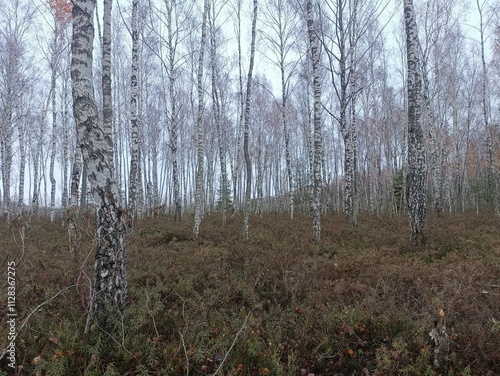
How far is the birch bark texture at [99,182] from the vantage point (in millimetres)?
3756

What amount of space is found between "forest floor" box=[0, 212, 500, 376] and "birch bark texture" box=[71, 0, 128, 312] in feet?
0.83

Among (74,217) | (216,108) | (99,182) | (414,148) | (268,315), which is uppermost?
(216,108)

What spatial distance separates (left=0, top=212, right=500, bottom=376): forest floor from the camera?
326 centimetres

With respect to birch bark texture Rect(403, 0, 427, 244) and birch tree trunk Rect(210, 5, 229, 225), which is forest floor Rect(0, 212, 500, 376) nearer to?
birch bark texture Rect(403, 0, 427, 244)

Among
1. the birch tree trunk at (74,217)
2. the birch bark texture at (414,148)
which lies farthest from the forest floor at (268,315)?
the birch bark texture at (414,148)

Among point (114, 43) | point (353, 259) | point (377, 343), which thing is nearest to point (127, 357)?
point (377, 343)

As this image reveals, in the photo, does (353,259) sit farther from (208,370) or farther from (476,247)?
(208,370)

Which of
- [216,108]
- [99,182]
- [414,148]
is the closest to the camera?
[99,182]

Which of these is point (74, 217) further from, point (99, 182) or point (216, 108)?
point (216, 108)

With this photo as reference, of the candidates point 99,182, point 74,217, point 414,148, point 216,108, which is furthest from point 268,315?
point 216,108

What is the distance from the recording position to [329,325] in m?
3.99

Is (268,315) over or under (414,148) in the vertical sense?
under

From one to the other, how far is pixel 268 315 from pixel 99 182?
3134 millimetres

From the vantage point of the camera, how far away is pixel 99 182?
3.83 metres
